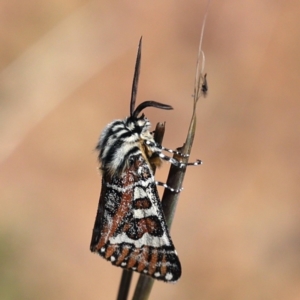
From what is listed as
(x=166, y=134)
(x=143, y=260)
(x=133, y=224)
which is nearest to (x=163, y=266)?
(x=143, y=260)

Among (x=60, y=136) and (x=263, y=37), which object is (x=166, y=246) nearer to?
(x=60, y=136)

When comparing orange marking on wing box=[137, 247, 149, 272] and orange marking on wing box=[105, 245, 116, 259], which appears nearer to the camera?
orange marking on wing box=[137, 247, 149, 272]

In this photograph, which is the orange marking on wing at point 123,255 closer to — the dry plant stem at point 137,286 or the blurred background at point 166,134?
the dry plant stem at point 137,286

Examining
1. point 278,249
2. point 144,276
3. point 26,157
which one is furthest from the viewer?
point 26,157

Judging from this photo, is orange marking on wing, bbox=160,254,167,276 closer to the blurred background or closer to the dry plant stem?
the dry plant stem

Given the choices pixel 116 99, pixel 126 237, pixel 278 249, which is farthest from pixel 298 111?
pixel 126 237

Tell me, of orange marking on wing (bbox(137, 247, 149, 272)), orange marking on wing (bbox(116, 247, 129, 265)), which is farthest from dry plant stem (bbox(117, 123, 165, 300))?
orange marking on wing (bbox(116, 247, 129, 265))

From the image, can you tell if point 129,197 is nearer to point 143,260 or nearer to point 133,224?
point 133,224
